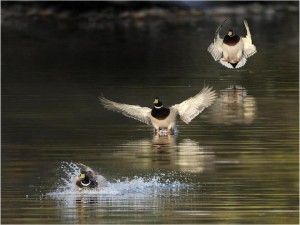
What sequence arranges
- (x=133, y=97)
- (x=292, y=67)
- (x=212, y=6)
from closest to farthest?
(x=133, y=97) < (x=292, y=67) < (x=212, y=6)

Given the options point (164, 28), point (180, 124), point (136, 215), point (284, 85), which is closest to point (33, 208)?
point (136, 215)

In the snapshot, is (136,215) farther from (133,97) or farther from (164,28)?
(164,28)

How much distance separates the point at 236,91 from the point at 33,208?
6346 millimetres

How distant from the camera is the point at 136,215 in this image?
423 inches

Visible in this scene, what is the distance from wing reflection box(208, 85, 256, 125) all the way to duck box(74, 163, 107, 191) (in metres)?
3.30

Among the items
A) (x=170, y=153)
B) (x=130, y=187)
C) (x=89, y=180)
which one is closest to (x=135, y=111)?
(x=170, y=153)

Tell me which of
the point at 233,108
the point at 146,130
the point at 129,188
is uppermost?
the point at 233,108

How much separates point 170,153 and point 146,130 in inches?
54.5

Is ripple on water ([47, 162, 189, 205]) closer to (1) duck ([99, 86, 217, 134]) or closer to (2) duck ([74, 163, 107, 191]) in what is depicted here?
(2) duck ([74, 163, 107, 191])

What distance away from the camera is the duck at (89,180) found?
11672 mm

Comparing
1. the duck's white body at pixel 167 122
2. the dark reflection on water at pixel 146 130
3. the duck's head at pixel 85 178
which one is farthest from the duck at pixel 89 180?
the duck's white body at pixel 167 122

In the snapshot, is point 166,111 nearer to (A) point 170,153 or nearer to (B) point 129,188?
(A) point 170,153

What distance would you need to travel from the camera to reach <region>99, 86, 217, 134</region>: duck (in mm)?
14328

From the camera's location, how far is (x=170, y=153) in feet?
43.8
